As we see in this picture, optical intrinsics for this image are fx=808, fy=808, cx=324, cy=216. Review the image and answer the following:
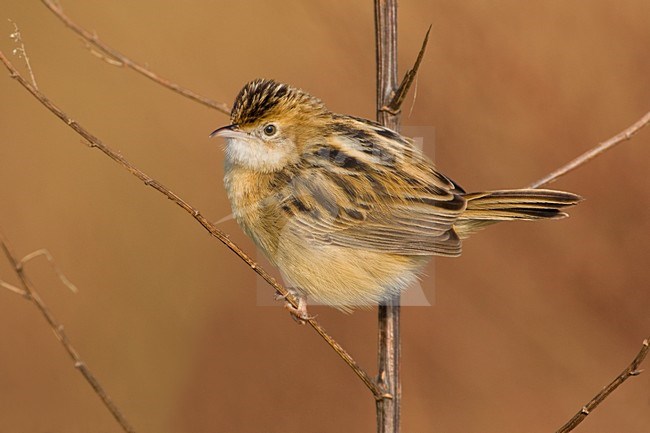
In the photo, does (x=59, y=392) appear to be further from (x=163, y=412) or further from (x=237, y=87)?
(x=237, y=87)

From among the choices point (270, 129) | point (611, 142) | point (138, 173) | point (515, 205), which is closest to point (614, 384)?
point (611, 142)

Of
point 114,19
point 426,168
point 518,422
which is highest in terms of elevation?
point 114,19

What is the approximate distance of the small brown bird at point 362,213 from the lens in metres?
4.18

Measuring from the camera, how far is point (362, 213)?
4.23 m

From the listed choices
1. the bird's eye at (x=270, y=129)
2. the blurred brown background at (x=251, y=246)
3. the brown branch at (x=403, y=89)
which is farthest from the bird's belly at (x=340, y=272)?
the blurred brown background at (x=251, y=246)

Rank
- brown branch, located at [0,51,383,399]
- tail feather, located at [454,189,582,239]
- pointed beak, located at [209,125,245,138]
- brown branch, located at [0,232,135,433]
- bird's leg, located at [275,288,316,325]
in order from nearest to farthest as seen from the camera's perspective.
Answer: brown branch, located at [0,51,383,399], brown branch, located at [0,232,135,433], bird's leg, located at [275,288,316,325], tail feather, located at [454,189,582,239], pointed beak, located at [209,125,245,138]

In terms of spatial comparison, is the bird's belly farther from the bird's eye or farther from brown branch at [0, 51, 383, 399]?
brown branch at [0, 51, 383, 399]

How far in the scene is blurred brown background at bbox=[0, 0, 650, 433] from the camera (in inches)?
243

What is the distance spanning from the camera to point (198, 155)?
287 inches

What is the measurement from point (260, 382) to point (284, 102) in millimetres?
2930

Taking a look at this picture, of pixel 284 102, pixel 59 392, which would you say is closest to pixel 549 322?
pixel 284 102

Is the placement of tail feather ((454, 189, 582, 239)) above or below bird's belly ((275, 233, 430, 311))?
above

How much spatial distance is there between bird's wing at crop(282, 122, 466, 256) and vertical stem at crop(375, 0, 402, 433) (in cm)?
27

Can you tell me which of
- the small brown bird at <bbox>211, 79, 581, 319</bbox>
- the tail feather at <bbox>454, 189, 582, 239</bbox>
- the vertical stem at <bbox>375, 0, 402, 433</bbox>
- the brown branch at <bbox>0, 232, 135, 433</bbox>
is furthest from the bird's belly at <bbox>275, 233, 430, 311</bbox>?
the brown branch at <bbox>0, 232, 135, 433</bbox>
